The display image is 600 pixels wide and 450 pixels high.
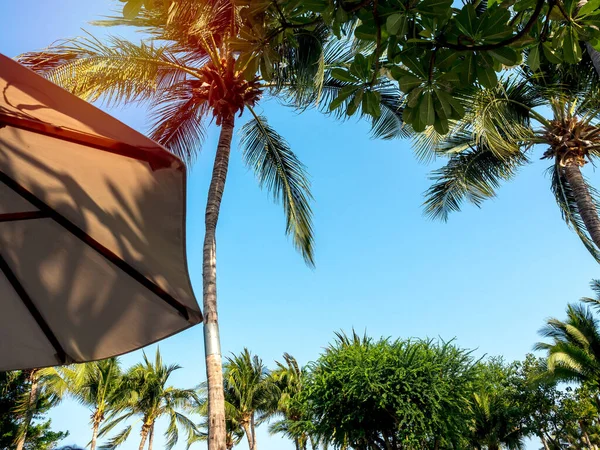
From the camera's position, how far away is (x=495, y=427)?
25.0 m

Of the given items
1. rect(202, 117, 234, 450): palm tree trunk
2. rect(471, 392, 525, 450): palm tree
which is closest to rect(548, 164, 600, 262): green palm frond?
rect(202, 117, 234, 450): palm tree trunk

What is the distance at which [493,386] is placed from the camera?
1081 inches

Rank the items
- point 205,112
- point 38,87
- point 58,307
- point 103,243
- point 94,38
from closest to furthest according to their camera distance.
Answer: point 38,87 < point 103,243 < point 58,307 < point 94,38 < point 205,112

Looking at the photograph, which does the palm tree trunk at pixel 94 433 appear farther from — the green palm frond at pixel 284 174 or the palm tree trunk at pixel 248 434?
the green palm frond at pixel 284 174

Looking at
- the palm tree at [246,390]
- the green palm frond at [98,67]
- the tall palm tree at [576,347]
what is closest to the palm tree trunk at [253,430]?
the palm tree at [246,390]

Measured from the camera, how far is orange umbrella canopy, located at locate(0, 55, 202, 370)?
1.40m

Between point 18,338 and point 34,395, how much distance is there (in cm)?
2159

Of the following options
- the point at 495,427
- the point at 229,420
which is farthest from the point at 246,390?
the point at 495,427

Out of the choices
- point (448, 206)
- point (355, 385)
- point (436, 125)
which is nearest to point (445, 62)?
point (436, 125)

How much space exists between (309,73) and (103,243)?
7061 millimetres

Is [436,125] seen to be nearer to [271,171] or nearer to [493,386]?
[271,171]

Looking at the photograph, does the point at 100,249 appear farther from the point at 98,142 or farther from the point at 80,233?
the point at 98,142

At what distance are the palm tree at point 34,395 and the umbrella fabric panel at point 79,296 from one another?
20088 mm

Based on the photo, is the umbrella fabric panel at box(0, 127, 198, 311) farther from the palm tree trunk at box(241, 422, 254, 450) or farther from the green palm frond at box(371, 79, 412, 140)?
the palm tree trunk at box(241, 422, 254, 450)
